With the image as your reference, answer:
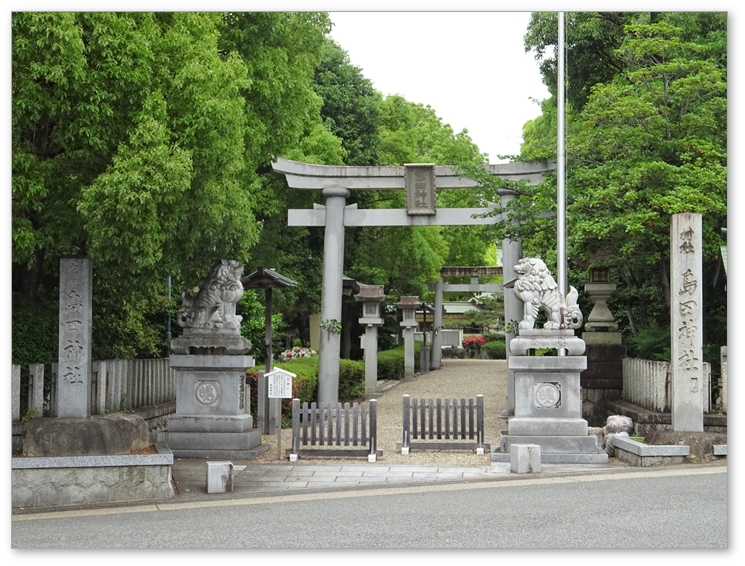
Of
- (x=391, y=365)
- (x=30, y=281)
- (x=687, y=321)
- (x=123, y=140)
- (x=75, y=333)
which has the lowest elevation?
(x=391, y=365)

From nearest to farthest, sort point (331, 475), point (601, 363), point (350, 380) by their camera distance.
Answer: point (331, 475) → point (601, 363) → point (350, 380)

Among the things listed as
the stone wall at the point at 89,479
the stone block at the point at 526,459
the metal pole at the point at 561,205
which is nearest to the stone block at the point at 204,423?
the stone wall at the point at 89,479

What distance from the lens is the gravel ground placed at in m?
13.3

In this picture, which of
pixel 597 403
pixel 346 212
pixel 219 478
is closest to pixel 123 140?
pixel 219 478

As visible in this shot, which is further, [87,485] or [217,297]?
[217,297]

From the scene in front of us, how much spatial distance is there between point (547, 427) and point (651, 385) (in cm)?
275

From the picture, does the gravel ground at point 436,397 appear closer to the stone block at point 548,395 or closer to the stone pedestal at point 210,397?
the stone pedestal at point 210,397

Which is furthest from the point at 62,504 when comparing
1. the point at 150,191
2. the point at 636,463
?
the point at 636,463

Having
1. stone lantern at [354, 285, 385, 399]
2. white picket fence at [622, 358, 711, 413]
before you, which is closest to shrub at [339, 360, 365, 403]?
stone lantern at [354, 285, 385, 399]

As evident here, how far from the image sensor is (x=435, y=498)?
10.0 meters

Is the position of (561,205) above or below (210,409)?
above

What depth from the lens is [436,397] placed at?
82.1 feet

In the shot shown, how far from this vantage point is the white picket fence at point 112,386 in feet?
37.7

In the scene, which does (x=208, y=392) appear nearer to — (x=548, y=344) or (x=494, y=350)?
(x=548, y=344)
